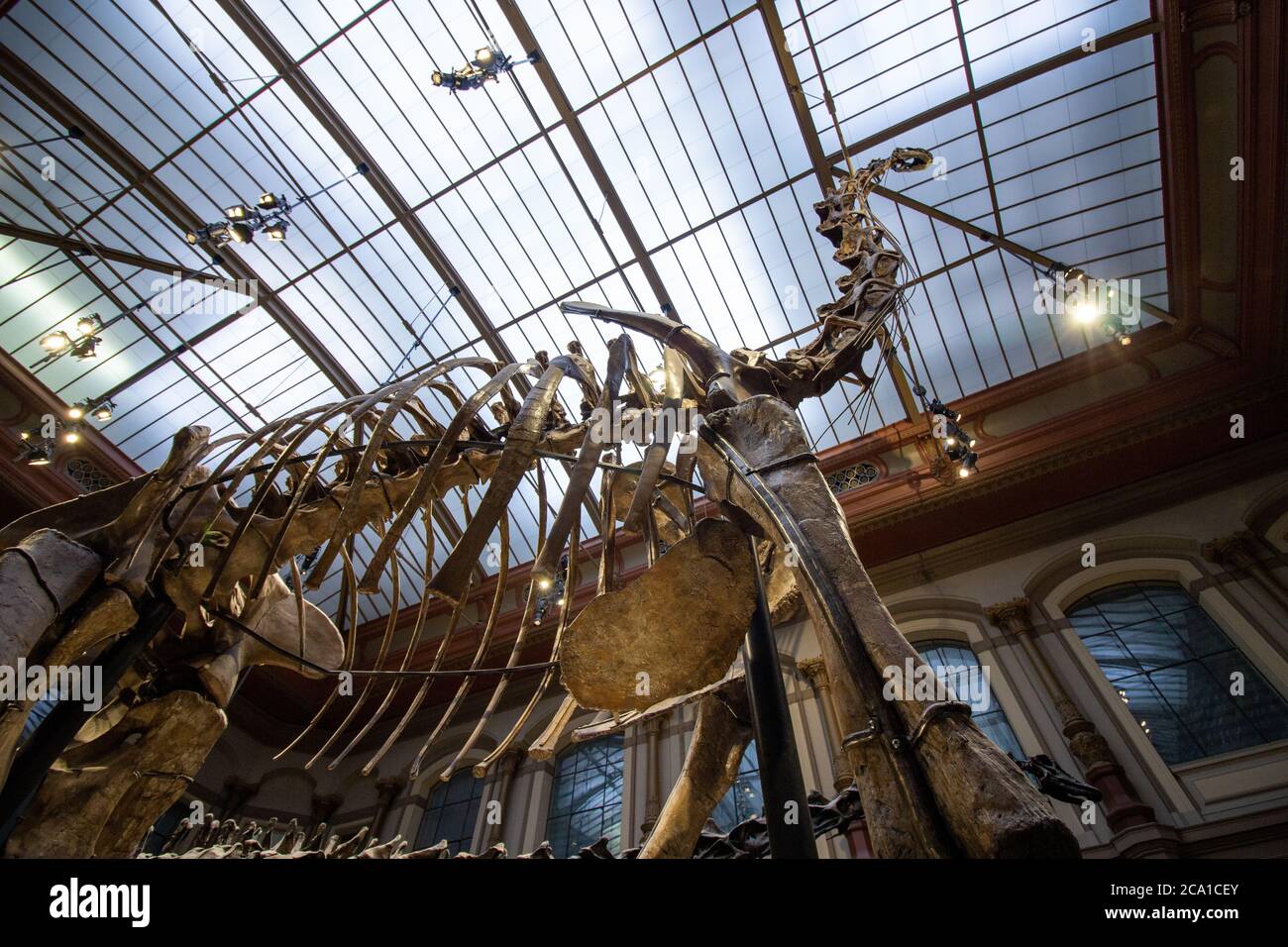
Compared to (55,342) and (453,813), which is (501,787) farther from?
(55,342)

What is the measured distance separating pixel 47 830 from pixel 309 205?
1099cm

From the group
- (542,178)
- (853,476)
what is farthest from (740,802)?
(542,178)

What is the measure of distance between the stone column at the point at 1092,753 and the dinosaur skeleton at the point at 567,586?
21.0 feet

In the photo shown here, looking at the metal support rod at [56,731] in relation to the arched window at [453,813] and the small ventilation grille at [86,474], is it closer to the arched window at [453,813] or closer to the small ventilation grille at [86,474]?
the arched window at [453,813]

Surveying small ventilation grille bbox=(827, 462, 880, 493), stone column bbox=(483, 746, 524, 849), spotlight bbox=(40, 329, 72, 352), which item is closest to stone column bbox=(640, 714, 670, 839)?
stone column bbox=(483, 746, 524, 849)

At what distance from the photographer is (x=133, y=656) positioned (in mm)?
3723

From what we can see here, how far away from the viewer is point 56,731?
3.26 m

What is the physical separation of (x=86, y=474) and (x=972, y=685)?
15070 mm

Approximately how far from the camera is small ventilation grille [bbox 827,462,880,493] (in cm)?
1223

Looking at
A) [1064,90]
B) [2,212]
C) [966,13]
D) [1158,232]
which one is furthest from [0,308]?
[1158,232]

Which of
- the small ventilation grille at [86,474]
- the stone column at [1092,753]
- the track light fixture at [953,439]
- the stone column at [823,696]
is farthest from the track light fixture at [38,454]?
the stone column at [1092,753]

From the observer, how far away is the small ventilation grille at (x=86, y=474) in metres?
12.2

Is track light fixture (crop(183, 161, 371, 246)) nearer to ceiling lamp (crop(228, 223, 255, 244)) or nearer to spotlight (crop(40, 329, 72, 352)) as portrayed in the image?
ceiling lamp (crop(228, 223, 255, 244))

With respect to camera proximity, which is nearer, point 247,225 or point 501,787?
point 247,225
